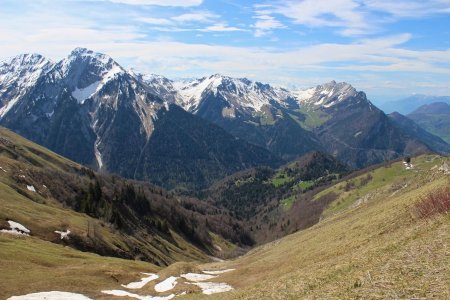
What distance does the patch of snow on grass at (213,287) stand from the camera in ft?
174

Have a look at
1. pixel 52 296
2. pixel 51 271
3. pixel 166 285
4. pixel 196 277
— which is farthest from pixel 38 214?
pixel 166 285

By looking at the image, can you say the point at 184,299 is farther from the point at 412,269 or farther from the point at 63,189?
the point at 63,189

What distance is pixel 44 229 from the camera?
101 m

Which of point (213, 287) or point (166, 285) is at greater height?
point (213, 287)

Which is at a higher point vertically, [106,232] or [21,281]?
[21,281]

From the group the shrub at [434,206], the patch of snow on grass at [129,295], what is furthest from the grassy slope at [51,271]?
the shrub at [434,206]

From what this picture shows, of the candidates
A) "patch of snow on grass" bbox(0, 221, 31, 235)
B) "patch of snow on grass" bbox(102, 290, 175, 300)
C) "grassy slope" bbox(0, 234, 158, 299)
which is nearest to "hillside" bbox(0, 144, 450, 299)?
"grassy slope" bbox(0, 234, 158, 299)

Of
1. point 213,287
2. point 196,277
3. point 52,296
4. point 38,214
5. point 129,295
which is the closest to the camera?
point 52,296

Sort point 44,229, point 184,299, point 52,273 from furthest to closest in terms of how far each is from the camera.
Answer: point 44,229 < point 52,273 < point 184,299

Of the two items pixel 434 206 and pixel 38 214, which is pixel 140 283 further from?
pixel 38 214

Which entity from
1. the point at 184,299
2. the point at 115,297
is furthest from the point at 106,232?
the point at 184,299

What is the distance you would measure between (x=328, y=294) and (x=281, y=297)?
18.2 ft

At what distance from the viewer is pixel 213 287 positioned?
5612 centimetres

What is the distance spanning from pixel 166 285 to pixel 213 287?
9461 mm
